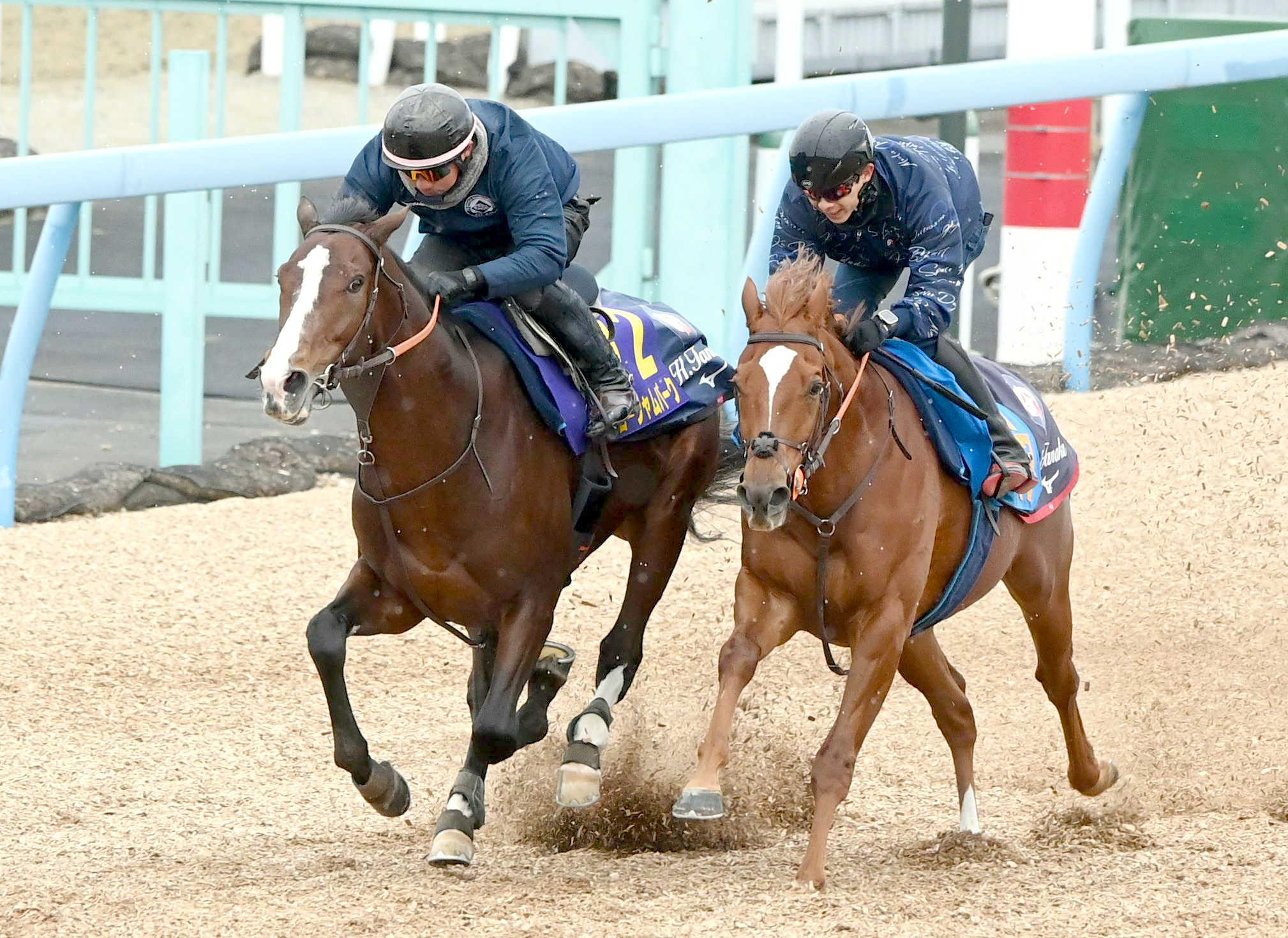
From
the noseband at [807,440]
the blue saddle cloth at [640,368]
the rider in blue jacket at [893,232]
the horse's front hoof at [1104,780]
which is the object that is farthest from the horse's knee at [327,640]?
the horse's front hoof at [1104,780]

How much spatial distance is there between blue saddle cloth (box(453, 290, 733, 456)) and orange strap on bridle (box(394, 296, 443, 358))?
0.31 meters

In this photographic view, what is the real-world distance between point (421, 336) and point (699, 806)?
1363 millimetres

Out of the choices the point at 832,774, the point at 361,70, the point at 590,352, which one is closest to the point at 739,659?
the point at 832,774

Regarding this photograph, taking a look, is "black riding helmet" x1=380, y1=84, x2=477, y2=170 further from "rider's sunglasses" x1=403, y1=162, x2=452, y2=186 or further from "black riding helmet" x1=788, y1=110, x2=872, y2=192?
"black riding helmet" x1=788, y1=110, x2=872, y2=192

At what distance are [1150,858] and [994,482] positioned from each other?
112 centimetres

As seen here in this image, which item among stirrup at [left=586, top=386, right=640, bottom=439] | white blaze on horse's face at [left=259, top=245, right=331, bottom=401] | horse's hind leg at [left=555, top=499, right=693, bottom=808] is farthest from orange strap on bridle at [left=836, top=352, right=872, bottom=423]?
white blaze on horse's face at [left=259, top=245, right=331, bottom=401]

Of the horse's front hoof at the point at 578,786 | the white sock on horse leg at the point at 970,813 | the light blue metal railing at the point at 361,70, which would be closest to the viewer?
the horse's front hoof at the point at 578,786

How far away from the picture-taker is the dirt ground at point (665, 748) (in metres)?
4.60

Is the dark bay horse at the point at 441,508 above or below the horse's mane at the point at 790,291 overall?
below

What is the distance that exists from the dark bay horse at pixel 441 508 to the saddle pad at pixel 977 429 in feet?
3.24

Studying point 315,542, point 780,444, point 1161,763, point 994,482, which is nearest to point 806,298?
point 780,444

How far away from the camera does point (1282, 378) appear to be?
30.1 feet

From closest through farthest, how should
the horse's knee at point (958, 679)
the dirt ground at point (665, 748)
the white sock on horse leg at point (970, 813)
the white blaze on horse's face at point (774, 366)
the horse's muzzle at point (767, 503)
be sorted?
the horse's muzzle at point (767, 503) → the white blaze on horse's face at point (774, 366) → the dirt ground at point (665, 748) → the white sock on horse leg at point (970, 813) → the horse's knee at point (958, 679)

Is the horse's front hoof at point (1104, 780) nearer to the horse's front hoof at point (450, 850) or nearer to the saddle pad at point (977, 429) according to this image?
the saddle pad at point (977, 429)
